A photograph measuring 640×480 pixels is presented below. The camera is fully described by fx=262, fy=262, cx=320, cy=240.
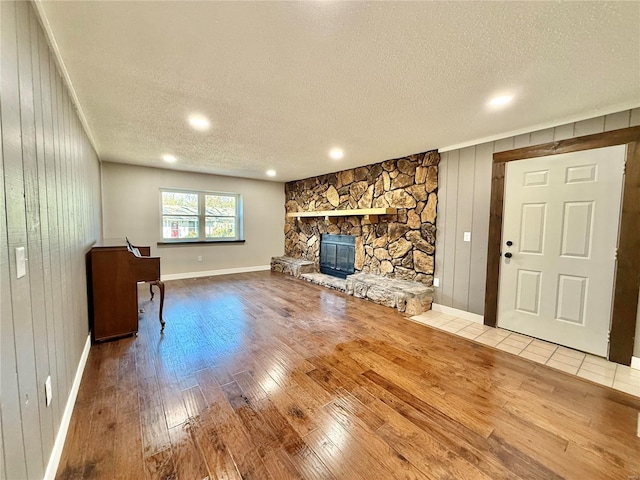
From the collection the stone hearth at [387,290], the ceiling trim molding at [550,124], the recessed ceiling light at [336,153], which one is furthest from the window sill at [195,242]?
the ceiling trim molding at [550,124]

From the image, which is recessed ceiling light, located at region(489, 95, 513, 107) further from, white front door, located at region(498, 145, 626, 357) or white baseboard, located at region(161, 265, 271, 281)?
white baseboard, located at region(161, 265, 271, 281)

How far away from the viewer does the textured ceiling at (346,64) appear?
1292 mm

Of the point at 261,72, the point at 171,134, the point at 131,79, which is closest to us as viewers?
the point at 261,72

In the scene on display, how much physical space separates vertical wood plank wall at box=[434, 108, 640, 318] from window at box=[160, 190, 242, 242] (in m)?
4.35

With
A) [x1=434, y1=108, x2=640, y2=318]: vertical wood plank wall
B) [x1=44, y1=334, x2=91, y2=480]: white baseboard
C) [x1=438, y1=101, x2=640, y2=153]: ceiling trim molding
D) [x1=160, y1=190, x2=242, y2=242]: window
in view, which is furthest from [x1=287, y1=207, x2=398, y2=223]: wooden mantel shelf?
[x1=44, y1=334, x2=91, y2=480]: white baseboard

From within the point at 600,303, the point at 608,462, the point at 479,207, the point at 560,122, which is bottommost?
the point at 608,462

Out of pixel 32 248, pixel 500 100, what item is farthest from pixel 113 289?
pixel 500 100

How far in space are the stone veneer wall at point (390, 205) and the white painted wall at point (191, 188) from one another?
1.28m

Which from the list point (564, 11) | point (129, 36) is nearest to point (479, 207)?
point (564, 11)

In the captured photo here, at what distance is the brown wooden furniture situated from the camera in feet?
8.24

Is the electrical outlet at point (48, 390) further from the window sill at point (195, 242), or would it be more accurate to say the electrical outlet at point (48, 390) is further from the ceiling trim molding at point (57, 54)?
the window sill at point (195, 242)

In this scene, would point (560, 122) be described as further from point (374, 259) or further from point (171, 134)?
point (171, 134)

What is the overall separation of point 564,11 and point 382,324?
2.86m

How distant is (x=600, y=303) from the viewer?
2.40m
